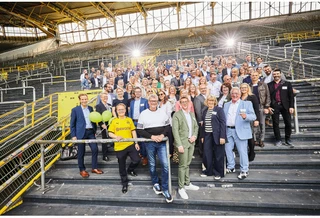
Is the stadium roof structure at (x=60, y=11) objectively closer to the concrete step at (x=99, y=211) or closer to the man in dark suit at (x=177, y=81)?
the man in dark suit at (x=177, y=81)

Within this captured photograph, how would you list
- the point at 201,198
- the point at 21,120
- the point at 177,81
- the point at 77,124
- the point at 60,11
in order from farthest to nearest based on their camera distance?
the point at 60,11 → the point at 21,120 → the point at 177,81 → the point at 77,124 → the point at 201,198

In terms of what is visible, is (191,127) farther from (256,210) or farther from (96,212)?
(96,212)

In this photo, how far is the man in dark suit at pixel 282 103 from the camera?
13.1 ft

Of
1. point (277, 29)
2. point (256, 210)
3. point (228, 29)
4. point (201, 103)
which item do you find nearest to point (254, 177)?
point (256, 210)

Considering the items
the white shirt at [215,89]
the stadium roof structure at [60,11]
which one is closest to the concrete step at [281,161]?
the white shirt at [215,89]

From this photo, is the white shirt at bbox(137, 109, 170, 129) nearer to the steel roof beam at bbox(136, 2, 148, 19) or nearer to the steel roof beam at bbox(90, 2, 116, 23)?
the steel roof beam at bbox(90, 2, 116, 23)

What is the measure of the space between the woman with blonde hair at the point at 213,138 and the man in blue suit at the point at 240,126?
232mm

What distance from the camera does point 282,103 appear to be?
4.04 m

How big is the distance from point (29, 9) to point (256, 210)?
32683 millimetres

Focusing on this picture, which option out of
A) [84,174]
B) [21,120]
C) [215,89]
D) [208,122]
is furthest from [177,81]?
[21,120]

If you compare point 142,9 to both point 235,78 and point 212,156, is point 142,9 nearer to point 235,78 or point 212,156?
point 235,78

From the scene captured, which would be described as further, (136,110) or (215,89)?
(215,89)

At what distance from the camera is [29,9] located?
78.0 feet

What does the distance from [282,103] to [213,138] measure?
2044mm
